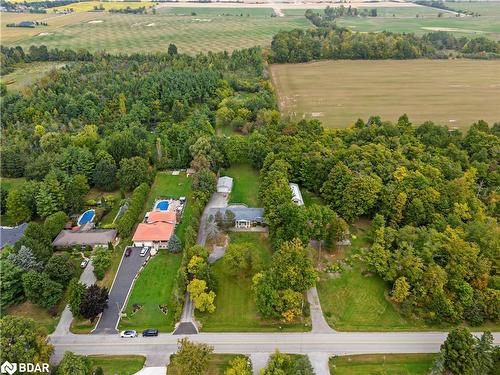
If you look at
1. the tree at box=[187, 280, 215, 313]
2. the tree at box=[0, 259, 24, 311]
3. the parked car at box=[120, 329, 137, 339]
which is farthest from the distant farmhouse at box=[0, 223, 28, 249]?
the tree at box=[187, 280, 215, 313]

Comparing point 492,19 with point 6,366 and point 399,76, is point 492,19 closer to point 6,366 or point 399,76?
point 399,76

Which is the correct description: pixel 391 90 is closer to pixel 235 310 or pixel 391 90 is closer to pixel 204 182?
pixel 204 182

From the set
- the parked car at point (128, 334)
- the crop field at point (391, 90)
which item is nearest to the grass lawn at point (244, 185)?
the parked car at point (128, 334)

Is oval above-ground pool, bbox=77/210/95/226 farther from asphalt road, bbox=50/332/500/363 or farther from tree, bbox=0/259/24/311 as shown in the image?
asphalt road, bbox=50/332/500/363

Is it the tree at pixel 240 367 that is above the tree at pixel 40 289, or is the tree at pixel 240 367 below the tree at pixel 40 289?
below

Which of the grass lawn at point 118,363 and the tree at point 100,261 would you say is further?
the tree at point 100,261

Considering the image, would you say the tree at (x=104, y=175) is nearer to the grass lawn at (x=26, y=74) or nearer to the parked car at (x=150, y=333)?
the parked car at (x=150, y=333)

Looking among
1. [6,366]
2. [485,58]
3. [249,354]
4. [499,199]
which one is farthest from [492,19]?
[6,366]
